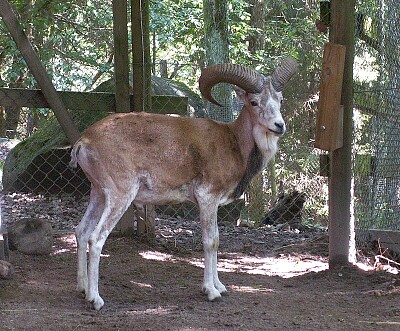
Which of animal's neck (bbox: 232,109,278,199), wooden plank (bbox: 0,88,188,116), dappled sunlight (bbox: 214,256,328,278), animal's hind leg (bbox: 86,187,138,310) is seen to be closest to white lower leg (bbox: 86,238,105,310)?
animal's hind leg (bbox: 86,187,138,310)

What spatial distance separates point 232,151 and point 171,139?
0.64 metres

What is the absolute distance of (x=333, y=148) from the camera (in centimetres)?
671

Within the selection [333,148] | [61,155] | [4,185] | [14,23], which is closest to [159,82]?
[61,155]

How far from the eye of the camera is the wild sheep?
5902 mm

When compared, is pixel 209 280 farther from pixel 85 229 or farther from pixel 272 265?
pixel 272 265

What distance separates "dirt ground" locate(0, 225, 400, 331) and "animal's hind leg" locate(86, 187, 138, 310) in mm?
119

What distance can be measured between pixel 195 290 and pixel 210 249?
1.34 feet

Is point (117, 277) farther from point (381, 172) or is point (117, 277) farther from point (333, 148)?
point (381, 172)

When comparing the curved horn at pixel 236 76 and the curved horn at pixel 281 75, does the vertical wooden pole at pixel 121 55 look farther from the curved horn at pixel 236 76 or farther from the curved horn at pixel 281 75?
the curved horn at pixel 281 75

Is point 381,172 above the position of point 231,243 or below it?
above

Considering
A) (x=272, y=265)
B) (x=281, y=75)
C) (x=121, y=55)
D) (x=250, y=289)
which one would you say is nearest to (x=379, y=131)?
(x=281, y=75)

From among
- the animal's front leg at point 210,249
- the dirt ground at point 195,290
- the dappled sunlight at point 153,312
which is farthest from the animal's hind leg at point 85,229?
the animal's front leg at point 210,249

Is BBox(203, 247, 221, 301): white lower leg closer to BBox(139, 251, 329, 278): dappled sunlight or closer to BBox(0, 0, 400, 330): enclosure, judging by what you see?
BBox(0, 0, 400, 330): enclosure

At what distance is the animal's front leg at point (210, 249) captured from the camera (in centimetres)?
609
